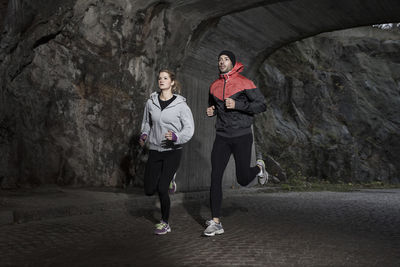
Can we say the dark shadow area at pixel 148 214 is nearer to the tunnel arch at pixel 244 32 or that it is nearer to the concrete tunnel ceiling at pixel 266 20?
the tunnel arch at pixel 244 32

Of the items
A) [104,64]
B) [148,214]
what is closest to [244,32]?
[104,64]

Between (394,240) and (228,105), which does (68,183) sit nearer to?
(228,105)

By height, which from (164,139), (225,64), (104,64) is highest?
(104,64)

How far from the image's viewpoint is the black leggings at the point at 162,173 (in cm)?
521

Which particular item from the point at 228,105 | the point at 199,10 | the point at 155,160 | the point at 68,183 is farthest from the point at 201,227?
the point at 199,10

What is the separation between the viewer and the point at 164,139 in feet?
17.3

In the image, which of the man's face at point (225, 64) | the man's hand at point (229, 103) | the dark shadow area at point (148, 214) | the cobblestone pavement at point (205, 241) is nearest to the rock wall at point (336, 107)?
the dark shadow area at point (148, 214)

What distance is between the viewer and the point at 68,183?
8828mm

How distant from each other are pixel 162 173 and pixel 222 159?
2.44 feet

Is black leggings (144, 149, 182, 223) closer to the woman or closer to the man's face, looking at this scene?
the woman

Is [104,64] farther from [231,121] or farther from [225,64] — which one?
[231,121]

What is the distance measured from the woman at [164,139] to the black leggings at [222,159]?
0.41 m

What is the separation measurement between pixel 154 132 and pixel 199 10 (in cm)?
544

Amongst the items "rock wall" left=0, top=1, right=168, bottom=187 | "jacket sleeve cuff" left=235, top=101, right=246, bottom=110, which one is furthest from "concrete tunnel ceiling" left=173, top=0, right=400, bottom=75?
"jacket sleeve cuff" left=235, top=101, right=246, bottom=110
